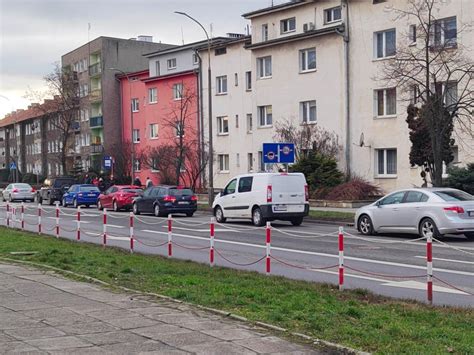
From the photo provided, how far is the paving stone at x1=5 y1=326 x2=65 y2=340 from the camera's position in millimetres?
6973

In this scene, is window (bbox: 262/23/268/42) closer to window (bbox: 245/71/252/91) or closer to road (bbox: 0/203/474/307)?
window (bbox: 245/71/252/91)

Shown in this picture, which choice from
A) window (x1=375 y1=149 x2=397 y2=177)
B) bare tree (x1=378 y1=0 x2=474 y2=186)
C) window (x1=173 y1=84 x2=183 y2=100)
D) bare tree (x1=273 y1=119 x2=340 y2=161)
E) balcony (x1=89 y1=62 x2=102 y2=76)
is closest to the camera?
bare tree (x1=378 y1=0 x2=474 y2=186)

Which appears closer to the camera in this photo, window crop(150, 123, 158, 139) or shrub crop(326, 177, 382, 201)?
shrub crop(326, 177, 382, 201)

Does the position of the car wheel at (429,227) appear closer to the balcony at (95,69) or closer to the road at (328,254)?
the road at (328,254)

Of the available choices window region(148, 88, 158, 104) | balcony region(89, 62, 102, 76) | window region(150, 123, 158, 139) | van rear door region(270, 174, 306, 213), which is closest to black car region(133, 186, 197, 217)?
van rear door region(270, 174, 306, 213)

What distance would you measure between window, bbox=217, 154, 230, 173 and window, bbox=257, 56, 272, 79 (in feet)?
23.9

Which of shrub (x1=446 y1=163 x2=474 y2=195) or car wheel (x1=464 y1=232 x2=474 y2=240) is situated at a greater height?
shrub (x1=446 y1=163 x2=474 y2=195)

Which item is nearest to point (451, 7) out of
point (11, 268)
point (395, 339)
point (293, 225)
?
point (293, 225)

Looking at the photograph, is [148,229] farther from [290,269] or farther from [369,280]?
[369,280]

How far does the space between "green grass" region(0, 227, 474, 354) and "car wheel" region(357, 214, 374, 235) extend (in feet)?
27.4

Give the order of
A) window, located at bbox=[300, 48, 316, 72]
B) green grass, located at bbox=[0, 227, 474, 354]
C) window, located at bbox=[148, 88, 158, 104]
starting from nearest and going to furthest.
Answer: green grass, located at bbox=[0, 227, 474, 354]
window, located at bbox=[300, 48, 316, 72]
window, located at bbox=[148, 88, 158, 104]

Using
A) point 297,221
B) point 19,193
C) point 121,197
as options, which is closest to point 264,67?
point 121,197

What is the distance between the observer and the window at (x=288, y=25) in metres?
44.1

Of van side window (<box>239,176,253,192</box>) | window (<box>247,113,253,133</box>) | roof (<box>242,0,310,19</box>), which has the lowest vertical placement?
van side window (<box>239,176,253,192</box>)
